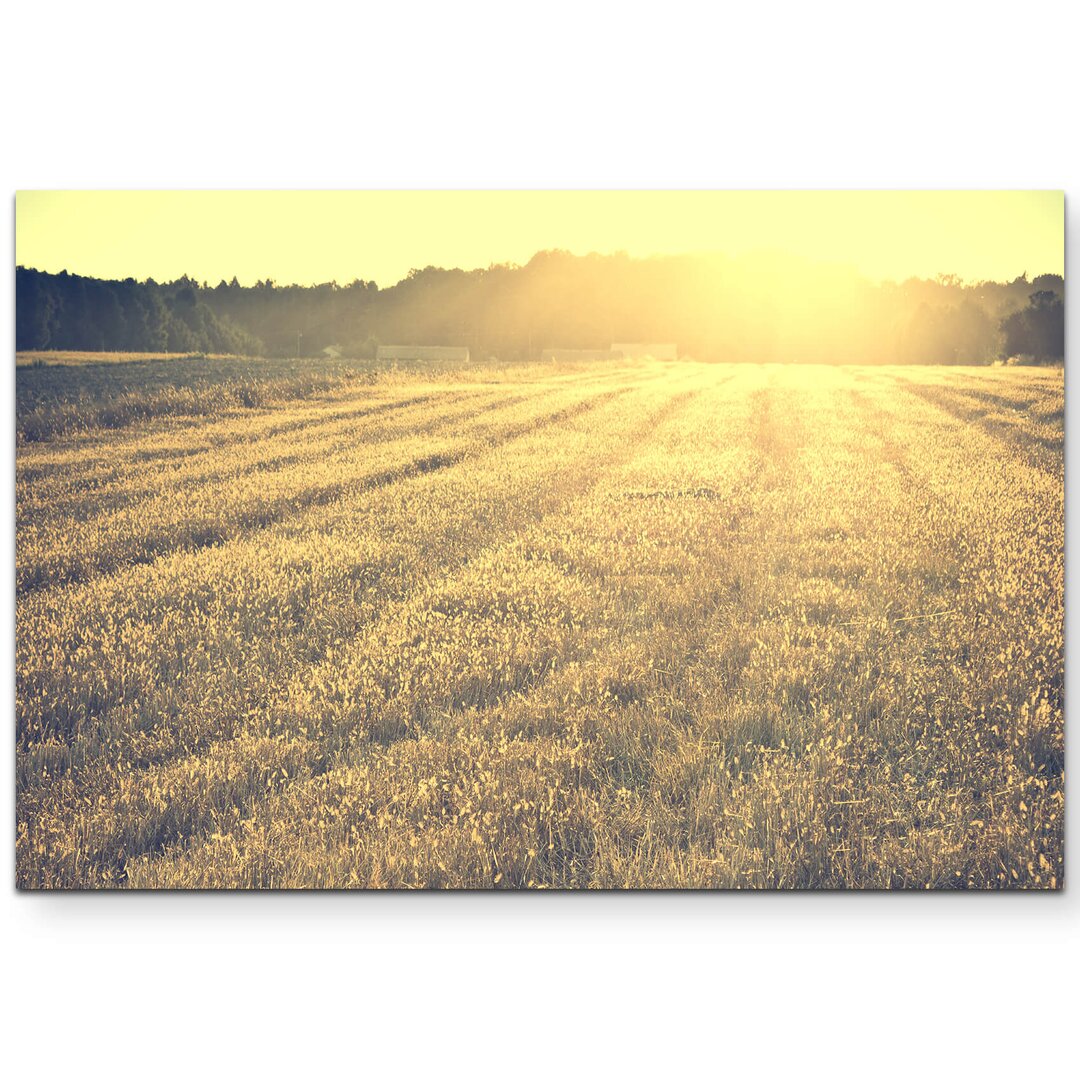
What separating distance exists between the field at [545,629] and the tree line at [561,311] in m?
0.18

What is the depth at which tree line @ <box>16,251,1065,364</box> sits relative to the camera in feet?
15.8

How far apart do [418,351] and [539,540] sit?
4.31 feet

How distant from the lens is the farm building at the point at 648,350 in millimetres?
5117

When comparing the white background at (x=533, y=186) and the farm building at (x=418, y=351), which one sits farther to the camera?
the farm building at (x=418, y=351)

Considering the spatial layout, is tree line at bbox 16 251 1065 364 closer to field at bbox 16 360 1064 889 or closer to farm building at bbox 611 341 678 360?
farm building at bbox 611 341 678 360

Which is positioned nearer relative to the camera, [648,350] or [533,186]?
[533,186]

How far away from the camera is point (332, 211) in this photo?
4836mm

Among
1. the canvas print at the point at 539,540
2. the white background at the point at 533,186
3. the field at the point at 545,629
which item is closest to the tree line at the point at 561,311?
the canvas print at the point at 539,540

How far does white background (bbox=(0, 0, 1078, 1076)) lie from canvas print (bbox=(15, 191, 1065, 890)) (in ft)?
0.86

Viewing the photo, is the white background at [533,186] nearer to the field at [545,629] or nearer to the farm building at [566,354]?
the field at [545,629]

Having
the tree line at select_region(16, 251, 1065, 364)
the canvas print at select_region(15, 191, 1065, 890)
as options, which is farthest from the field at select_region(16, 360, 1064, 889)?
the tree line at select_region(16, 251, 1065, 364)

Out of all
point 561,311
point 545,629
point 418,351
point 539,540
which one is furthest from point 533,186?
point 545,629

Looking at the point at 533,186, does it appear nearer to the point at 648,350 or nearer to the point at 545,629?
the point at 648,350

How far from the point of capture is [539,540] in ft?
15.5
